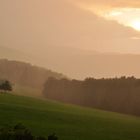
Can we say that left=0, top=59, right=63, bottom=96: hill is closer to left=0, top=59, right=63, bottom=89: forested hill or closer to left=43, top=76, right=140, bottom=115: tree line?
left=0, top=59, right=63, bottom=89: forested hill

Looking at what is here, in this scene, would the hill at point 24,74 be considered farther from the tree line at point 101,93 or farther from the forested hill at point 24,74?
the tree line at point 101,93

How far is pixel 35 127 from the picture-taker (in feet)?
141

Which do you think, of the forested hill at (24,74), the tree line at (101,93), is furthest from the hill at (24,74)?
the tree line at (101,93)

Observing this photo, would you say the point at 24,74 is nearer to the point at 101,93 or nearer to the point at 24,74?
the point at 24,74

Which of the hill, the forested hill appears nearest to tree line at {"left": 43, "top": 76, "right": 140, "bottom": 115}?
the hill

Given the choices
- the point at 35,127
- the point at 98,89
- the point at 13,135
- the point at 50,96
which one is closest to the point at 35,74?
the point at 50,96

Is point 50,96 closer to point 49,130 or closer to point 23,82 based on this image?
point 23,82

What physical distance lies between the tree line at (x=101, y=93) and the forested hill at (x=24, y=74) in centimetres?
3761

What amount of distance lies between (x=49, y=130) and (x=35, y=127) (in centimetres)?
154

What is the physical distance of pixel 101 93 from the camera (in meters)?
112

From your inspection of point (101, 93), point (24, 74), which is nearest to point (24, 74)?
point (24, 74)

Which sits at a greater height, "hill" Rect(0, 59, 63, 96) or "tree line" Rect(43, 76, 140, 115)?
"hill" Rect(0, 59, 63, 96)

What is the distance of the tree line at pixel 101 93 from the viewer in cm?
10694

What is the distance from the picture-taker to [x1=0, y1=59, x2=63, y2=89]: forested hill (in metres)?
166
